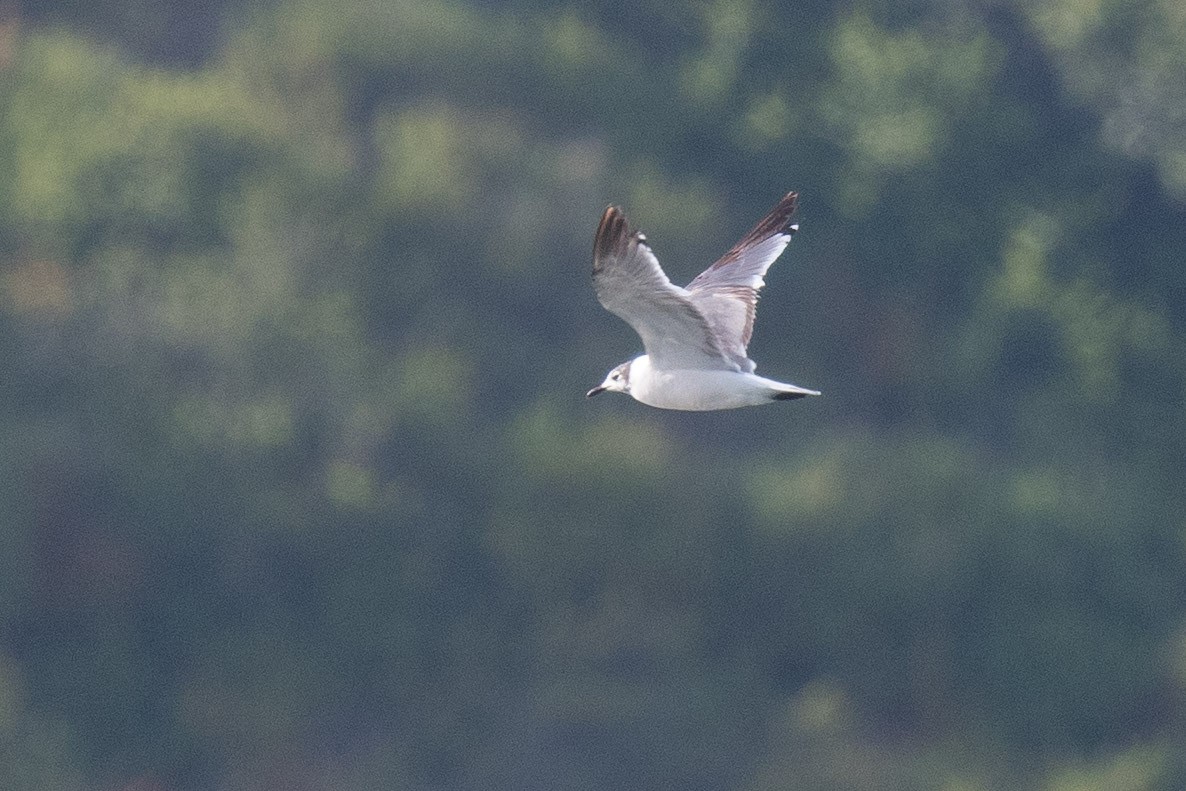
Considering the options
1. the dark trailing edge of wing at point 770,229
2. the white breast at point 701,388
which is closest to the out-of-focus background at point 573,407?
the dark trailing edge of wing at point 770,229

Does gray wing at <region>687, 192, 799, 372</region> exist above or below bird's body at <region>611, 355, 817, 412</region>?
above

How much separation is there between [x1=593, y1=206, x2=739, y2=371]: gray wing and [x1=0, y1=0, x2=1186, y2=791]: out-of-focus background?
39.7ft

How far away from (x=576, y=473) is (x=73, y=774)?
517 centimetres

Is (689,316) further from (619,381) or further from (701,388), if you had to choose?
(619,381)

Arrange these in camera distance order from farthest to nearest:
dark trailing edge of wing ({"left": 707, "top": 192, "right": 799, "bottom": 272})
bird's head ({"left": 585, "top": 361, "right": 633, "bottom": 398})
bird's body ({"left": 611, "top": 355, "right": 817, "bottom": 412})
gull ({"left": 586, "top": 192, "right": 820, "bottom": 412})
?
dark trailing edge of wing ({"left": 707, "top": 192, "right": 799, "bottom": 272})
bird's head ({"left": 585, "top": 361, "right": 633, "bottom": 398})
bird's body ({"left": 611, "top": 355, "right": 817, "bottom": 412})
gull ({"left": 586, "top": 192, "right": 820, "bottom": 412})

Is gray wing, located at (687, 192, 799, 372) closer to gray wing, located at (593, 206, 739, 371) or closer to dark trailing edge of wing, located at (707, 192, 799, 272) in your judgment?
dark trailing edge of wing, located at (707, 192, 799, 272)

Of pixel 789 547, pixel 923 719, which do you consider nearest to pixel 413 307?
pixel 789 547

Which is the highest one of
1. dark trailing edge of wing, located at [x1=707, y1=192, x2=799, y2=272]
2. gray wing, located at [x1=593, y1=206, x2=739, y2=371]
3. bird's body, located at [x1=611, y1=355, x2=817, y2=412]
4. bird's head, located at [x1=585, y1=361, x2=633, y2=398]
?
dark trailing edge of wing, located at [x1=707, y1=192, x2=799, y2=272]

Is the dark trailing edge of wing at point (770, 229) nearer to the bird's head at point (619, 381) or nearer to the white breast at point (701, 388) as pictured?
the bird's head at point (619, 381)

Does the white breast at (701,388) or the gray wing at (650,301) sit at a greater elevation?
the gray wing at (650,301)

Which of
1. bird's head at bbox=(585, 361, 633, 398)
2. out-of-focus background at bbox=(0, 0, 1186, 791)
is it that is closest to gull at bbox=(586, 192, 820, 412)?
bird's head at bbox=(585, 361, 633, 398)

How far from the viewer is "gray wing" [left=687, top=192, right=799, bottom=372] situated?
8570mm

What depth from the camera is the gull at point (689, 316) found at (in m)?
7.46

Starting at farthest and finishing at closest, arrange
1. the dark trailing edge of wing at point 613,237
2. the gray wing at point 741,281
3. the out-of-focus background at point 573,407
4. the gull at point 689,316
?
the out-of-focus background at point 573,407 < the gray wing at point 741,281 < the gull at point 689,316 < the dark trailing edge of wing at point 613,237
